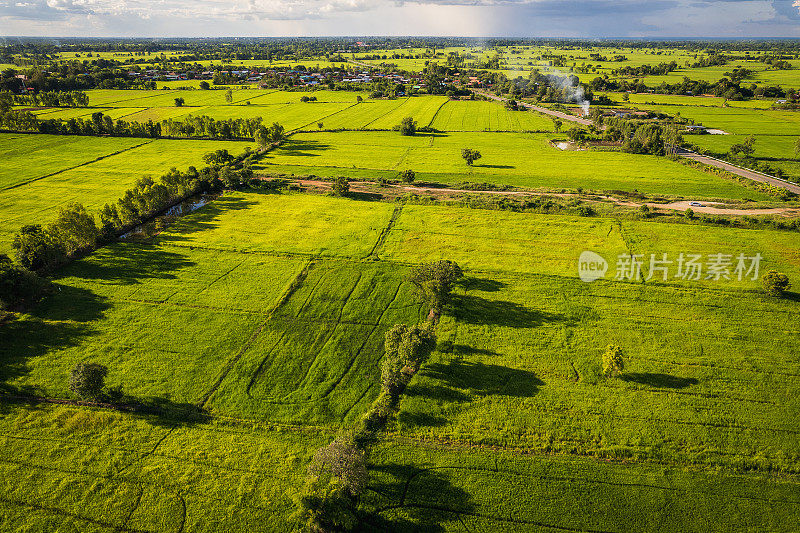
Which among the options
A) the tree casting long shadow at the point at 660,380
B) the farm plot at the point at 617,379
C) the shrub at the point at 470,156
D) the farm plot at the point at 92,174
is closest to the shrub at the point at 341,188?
the shrub at the point at 470,156

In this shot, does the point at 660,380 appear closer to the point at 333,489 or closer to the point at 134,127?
the point at 333,489

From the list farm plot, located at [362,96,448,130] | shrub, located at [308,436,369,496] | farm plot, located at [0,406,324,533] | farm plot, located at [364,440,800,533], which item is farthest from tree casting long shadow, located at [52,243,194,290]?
farm plot, located at [362,96,448,130]

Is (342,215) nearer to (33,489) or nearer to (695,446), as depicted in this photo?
(33,489)

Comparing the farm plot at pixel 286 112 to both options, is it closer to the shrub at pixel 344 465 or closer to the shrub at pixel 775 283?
the shrub at pixel 775 283

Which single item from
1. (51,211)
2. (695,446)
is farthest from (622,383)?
(51,211)

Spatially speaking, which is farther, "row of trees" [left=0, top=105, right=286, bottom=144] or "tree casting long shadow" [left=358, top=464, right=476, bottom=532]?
"row of trees" [left=0, top=105, right=286, bottom=144]

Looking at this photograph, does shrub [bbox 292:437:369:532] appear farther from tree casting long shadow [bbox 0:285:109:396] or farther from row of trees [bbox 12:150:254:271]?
row of trees [bbox 12:150:254:271]

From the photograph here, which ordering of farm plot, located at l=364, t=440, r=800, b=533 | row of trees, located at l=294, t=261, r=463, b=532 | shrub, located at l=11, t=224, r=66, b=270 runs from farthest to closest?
shrub, located at l=11, t=224, r=66, b=270
farm plot, located at l=364, t=440, r=800, b=533
row of trees, located at l=294, t=261, r=463, b=532
